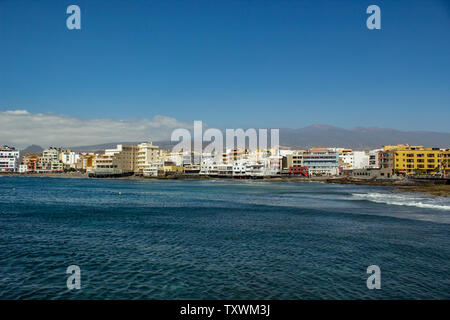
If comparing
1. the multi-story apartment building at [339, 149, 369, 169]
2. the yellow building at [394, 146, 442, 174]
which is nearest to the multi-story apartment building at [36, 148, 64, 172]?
the multi-story apartment building at [339, 149, 369, 169]

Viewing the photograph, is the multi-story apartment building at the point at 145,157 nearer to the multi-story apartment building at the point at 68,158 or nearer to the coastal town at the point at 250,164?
the coastal town at the point at 250,164

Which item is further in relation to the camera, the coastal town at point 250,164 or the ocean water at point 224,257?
the coastal town at point 250,164

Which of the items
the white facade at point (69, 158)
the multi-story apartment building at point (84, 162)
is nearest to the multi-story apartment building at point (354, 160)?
the multi-story apartment building at point (84, 162)

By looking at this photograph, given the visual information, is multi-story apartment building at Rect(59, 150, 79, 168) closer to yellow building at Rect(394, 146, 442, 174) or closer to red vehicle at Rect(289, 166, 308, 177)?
red vehicle at Rect(289, 166, 308, 177)

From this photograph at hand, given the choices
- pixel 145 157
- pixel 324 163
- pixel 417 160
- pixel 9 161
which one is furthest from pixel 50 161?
pixel 417 160

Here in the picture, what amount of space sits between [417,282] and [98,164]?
14223cm

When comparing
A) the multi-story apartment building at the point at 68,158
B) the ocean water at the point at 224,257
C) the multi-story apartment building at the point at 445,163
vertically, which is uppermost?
the multi-story apartment building at the point at 68,158

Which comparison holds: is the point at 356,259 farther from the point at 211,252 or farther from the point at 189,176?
the point at 189,176

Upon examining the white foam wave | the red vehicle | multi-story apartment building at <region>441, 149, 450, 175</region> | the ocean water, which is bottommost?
the white foam wave

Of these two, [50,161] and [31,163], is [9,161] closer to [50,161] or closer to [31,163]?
[31,163]

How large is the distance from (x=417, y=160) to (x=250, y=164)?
5586 cm

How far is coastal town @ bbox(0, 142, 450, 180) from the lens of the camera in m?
102

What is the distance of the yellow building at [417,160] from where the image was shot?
326ft

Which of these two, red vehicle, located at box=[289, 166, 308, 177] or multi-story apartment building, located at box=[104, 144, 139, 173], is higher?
multi-story apartment building, located at box=[104, 144, 139, 173]
